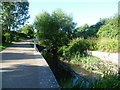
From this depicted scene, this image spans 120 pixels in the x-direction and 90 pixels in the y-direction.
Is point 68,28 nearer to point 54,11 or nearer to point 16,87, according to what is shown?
point 54,11

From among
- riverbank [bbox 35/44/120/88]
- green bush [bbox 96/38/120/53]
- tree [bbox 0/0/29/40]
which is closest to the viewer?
riverbank [bbox 35/44/120/88]

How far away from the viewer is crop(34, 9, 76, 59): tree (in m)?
15.3

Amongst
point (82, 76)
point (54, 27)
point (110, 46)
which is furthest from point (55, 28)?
point (82, 76)

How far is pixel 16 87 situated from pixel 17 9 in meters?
21.8

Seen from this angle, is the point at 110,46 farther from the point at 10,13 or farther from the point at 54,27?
the point at 10,13

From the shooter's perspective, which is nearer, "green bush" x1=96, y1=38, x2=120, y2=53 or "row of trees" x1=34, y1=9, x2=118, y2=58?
"green bush" x1=96, y1=38, x2=120, y2=53

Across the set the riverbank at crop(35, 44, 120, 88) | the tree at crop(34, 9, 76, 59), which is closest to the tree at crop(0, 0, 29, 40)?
the tree at crop(34, 9, 76, 59)

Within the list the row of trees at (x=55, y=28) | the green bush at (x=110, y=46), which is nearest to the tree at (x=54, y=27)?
the row of trees at (x=55, y=28)

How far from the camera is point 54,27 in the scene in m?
15.4

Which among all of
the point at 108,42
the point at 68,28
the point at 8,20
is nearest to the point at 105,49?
the point at 108,42

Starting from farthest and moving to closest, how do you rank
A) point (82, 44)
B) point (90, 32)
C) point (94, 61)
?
point (90, 32) < point (82, 44) < point (94, 61)

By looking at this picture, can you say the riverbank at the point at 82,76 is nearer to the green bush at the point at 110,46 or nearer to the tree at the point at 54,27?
the green bush at the point at 110,46

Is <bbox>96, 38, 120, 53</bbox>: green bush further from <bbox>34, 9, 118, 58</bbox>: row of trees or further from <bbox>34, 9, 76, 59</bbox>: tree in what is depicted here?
<bbox>34, 9, 76, 59</bbox>: tree

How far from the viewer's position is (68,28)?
15711mm
